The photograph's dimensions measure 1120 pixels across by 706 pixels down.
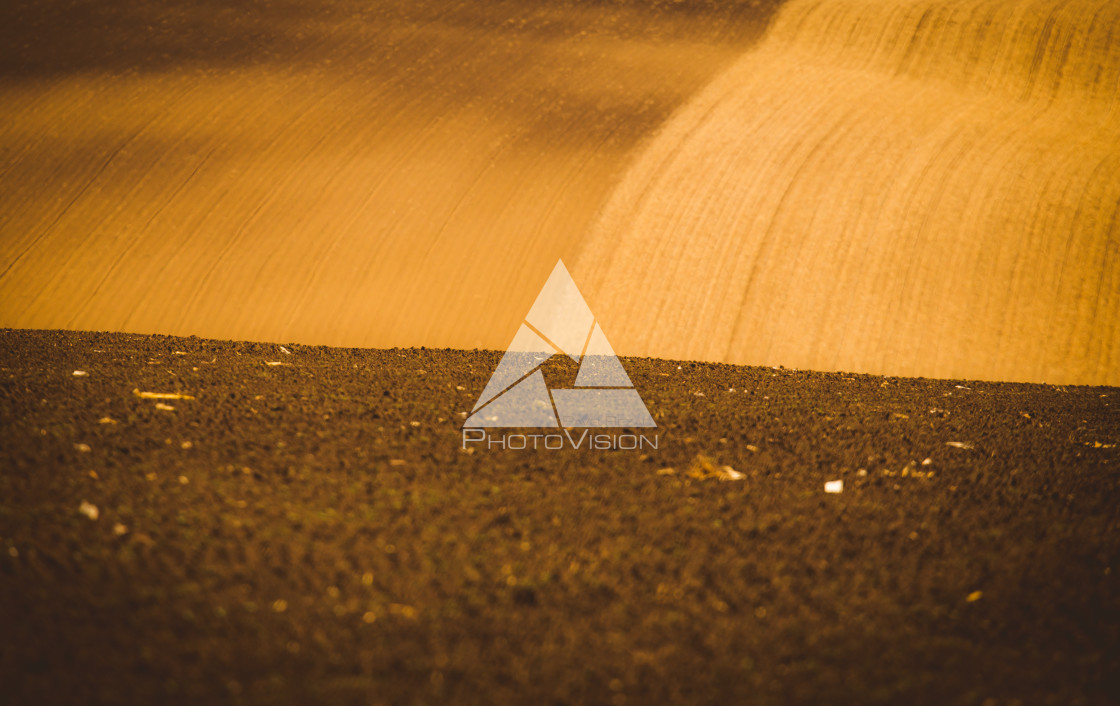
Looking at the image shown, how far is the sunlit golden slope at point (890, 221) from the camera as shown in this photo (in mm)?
5152

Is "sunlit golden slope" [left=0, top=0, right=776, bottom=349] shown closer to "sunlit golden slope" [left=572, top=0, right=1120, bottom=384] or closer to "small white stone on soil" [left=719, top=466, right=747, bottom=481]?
"sunlit golden slope" [left=572, top=0, right=1120, bottom=384]

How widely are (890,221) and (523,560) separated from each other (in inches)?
213

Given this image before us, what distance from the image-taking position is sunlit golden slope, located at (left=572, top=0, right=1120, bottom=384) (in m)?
5.15

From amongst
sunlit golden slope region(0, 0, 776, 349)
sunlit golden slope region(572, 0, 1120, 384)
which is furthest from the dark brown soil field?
sunlit golden slope region(0, 0, 776, 349)

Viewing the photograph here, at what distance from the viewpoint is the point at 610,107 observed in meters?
7.33

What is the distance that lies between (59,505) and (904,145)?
7274 mm

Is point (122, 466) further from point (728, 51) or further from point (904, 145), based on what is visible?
point (728, 51)

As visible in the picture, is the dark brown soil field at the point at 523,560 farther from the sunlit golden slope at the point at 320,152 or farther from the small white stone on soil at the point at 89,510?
the sunlit golden slope at the point at 320,152

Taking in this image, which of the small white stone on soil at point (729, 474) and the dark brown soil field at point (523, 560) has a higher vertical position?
the small white stone on soil at point (729, 474)

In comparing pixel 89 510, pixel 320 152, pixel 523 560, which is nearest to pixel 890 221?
pixel 523 560

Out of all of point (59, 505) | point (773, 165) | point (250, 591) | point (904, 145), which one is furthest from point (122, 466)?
point (904, 145)

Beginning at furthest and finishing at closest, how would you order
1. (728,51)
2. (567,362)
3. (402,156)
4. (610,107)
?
1. (728,51)
2. (610,107)
3. (402,156)
4. (567,362)

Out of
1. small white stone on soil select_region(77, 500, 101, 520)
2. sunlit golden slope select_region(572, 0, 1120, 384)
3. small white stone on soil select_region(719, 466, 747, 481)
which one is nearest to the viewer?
small white stone on soil select_region(77, 500, 101, 520)

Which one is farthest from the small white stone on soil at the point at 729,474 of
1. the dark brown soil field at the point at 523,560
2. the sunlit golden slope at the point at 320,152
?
the sunlit golden slope at the point at 320,152
